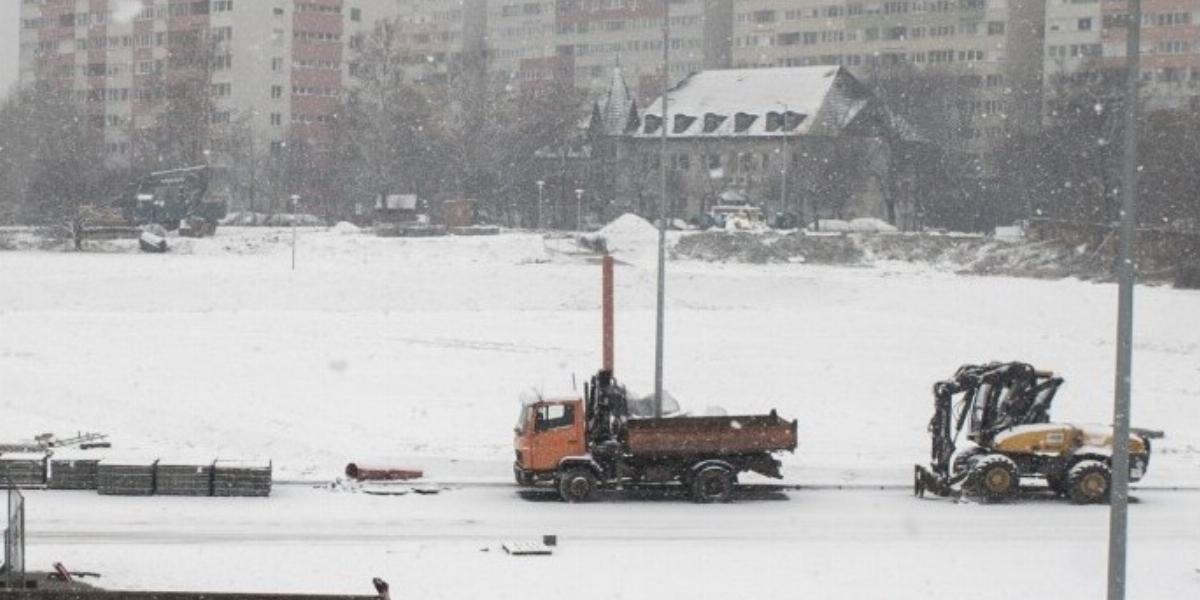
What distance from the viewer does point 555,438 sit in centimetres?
3178

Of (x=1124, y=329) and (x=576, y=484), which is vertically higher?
(x=1124, y=329)

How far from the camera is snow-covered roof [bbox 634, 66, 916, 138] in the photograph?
130 metres

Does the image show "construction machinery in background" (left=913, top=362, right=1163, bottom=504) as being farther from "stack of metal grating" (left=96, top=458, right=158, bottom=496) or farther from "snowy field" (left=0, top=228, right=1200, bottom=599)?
"stack of metal grating" (left=96, top=458, right=158, bottom=496)

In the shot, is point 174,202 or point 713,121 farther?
point 713,121

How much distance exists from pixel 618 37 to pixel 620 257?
111 meters

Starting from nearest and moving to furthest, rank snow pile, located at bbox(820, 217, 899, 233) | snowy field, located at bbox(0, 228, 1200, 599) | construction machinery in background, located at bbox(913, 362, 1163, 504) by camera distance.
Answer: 1. snowy field, located at bbox(0, 228, 1200, 599)
2. construction machinery in background, located at bbox(913, 362, 1163, 504)
3. snow pile, located at bbox(820, 217, 899, 233)

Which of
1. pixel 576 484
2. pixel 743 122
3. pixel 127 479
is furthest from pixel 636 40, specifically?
pixel 127 479

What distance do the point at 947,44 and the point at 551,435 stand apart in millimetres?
143807

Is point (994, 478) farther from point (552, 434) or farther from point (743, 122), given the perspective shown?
point (743, 122)

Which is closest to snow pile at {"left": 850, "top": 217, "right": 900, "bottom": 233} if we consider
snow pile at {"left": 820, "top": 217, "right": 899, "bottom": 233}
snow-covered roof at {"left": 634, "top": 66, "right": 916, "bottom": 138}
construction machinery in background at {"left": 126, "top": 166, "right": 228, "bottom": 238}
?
snow pile at {"left": 820, "top": 217, "right": 899, "bottom": 233}

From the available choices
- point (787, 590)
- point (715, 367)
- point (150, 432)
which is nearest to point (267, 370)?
point (150, 432)

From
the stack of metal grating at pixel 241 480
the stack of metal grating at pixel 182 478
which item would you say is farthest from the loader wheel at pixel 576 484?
the stack of metal grating at pixel 182 478

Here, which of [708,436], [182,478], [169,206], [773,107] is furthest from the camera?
[773,107]

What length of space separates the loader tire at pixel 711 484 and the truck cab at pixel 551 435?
234 centimetres
